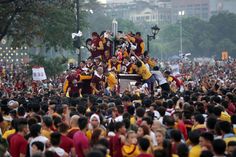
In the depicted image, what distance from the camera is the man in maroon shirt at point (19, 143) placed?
466 inches

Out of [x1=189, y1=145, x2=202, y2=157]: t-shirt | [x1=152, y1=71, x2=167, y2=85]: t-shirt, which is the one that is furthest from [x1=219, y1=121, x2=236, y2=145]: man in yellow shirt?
[x1=152, y1=71, x2=167, y2=85]: t-shirt

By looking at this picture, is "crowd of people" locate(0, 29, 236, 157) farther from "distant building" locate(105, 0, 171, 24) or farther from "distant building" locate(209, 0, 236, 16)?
"distant building" locate(105, 0, 171, 24)

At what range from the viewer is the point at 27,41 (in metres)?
34.7

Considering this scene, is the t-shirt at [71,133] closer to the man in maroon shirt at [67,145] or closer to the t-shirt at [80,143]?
the man in maroon shirt at [67,145]

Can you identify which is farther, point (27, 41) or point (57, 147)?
point (27, 41)

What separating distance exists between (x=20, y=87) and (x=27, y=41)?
7.93 feet

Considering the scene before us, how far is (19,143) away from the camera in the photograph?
1186cm

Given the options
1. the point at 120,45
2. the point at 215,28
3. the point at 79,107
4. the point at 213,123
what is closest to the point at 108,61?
the point at 120,45

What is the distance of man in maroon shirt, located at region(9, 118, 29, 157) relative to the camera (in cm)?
1184

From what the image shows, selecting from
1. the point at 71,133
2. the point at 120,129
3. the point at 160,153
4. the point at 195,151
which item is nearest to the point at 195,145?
the point at 195,151

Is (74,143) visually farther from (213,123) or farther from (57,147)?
(213,123)

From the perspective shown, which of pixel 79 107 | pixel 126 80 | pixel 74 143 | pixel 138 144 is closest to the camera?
pixel 138 144

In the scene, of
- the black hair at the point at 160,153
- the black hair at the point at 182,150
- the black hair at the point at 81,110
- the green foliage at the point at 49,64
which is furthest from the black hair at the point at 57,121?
the green foliage at the point at 49,64

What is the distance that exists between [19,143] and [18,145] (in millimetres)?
40
